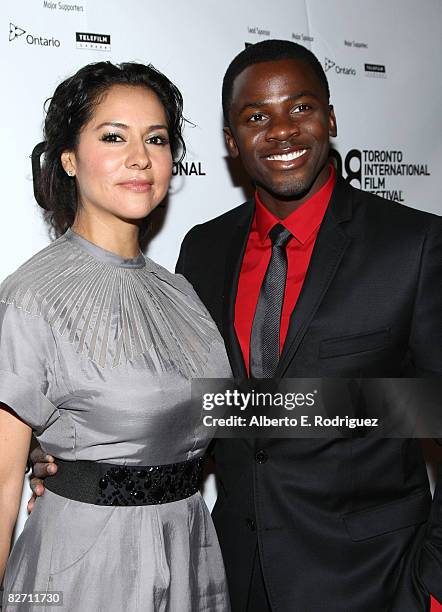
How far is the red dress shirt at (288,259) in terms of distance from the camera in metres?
1.86

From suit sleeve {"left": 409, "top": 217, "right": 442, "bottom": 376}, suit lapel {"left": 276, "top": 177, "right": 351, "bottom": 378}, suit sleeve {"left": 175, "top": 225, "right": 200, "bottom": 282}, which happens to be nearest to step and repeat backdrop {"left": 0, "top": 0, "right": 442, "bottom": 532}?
suit sleeve {"left": 175, "top": 225, "right": 200, "bottom": 282}

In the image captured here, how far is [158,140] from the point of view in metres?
1.83

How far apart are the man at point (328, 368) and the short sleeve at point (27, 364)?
0.47 m

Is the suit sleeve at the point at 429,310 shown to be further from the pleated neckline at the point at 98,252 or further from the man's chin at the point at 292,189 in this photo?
the pleated neckline at the point at 98,252

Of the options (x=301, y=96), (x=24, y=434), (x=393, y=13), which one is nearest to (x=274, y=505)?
(x=24, y=434)

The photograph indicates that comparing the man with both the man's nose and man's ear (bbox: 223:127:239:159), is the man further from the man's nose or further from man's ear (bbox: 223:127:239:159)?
man's ear (bbox: 223:127:239:159)

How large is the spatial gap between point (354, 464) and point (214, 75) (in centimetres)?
139

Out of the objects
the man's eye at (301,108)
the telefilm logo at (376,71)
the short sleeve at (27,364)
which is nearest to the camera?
the short sleeve at (27,364)

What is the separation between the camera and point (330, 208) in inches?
73.5

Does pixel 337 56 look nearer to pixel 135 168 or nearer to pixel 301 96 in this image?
pixel 301 96

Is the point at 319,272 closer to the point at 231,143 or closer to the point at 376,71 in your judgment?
the point at 231,143

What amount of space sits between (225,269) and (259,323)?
246 mm

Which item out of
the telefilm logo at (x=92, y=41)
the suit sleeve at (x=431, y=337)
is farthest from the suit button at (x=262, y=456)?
the telefilm logo at (x=92, y=41)

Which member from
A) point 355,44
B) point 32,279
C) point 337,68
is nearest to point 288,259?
point 32,279
